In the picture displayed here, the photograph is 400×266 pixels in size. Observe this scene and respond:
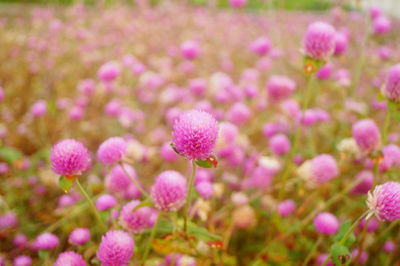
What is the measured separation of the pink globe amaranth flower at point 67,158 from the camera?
83 centimetres

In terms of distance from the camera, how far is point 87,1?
19.5ft

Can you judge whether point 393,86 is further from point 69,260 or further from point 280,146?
point 69,260

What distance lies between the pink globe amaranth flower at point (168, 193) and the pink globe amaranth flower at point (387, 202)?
17.9 inches

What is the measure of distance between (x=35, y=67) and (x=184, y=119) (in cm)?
244

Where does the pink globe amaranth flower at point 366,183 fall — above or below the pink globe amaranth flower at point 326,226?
below

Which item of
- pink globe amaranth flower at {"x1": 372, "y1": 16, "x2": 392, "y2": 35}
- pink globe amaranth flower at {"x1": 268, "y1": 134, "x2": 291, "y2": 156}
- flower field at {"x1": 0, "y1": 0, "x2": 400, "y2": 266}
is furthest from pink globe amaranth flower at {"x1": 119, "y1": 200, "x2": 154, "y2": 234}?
pink globe amaranth flower at {"x1": 372, "y1": 16, "x2": 392, "y2": 35}

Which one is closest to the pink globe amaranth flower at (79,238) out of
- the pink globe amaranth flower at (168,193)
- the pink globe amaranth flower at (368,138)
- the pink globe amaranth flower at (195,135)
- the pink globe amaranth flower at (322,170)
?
the pink globe amaranth flower at (168,193)

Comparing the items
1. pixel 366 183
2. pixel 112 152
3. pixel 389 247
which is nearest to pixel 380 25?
pixel 366 183

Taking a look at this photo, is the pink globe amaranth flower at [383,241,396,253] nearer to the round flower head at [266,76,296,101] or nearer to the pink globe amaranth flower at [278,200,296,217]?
the pink globe amaranth flower at [278,200,296,217]

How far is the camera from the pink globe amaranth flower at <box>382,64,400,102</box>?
101 cm

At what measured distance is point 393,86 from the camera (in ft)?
3.35

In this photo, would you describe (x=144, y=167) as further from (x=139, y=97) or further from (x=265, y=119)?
(x=265, y=119)

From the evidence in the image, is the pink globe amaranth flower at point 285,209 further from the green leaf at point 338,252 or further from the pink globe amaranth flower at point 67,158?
the pink globe amaranth flower at point 67,158

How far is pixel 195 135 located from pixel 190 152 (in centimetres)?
4
